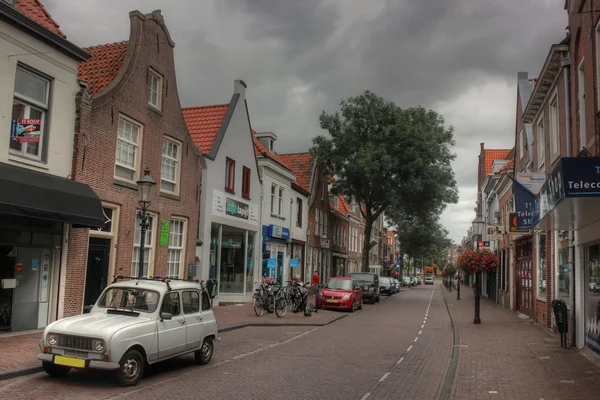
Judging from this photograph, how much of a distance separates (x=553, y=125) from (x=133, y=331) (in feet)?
43.5

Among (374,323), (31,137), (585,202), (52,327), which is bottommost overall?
(374,323)

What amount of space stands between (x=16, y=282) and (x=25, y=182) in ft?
8.26

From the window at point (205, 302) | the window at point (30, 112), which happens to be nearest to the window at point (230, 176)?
the window at point (30, 112)

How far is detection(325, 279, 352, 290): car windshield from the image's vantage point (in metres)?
24.3

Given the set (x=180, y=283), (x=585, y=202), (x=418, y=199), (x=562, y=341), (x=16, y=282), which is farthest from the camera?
(x=418, y=199)

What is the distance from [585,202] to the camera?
746 centimetres

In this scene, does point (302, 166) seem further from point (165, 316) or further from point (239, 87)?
point (165, 316)

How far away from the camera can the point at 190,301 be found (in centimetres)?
955

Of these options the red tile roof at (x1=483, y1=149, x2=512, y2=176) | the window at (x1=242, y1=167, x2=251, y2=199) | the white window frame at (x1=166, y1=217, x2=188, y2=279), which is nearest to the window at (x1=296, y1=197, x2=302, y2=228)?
the window at (x1=242, y1=167, x2=251, y2=199)

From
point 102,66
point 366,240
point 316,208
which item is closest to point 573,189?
point 102,66

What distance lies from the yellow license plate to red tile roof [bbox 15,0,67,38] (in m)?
8.33

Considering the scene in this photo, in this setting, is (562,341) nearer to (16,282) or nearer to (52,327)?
(52,327)

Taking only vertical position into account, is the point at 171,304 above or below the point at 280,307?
above

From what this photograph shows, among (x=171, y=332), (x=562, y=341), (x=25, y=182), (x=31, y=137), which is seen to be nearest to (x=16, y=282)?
(x=25, y=182)
